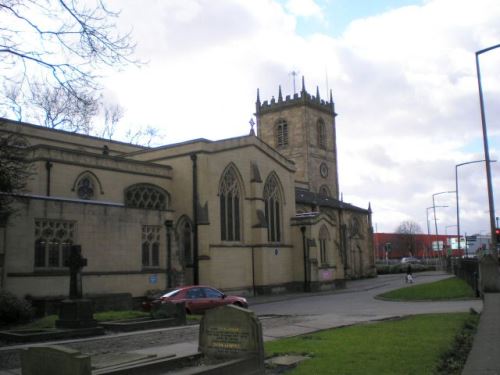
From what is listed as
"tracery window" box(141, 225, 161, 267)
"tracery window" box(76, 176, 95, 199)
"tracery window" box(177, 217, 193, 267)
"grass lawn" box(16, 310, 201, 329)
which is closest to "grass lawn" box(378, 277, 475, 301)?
"tracery window" box(177, 217, 193, 267)

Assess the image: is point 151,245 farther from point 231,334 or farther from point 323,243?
point 231,334

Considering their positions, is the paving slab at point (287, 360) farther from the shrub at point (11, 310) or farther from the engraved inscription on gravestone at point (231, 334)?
the shrub at point (11, 310)

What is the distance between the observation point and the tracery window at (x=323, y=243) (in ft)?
140

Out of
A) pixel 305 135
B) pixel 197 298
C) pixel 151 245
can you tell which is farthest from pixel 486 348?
pixel 305 135

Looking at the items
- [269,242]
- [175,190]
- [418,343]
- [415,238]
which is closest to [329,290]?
[269,242]

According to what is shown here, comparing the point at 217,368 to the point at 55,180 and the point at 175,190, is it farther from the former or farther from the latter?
the point at 175,190

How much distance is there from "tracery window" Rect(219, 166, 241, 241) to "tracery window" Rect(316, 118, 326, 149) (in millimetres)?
37149

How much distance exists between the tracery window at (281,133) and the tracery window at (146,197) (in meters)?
38.7

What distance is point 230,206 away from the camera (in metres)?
35.9

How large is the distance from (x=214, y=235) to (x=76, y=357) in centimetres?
2707

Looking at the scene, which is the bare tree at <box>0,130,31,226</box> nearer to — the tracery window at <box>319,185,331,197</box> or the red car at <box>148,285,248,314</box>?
the red car at <box>148,285,248,314</box>

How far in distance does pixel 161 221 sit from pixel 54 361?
22625mm

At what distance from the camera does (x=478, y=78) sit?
22531mm

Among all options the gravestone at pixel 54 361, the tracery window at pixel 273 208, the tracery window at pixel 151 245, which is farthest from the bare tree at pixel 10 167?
the tracery window at pixel 273 208
